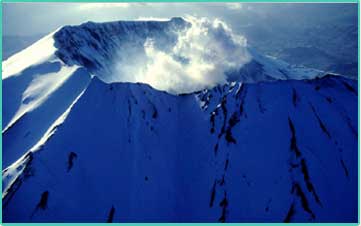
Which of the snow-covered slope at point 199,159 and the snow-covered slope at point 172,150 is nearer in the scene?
the snow-covered slope at point 199,159

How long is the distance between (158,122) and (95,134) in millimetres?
10412

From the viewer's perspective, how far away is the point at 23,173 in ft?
142

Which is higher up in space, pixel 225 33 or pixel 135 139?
pixel 135 139

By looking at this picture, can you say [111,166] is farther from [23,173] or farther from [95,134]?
[23,173]

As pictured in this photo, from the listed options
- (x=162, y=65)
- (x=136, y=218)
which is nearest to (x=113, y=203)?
(x=136, y=218)

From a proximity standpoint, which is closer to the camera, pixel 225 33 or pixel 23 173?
pixel 23 173

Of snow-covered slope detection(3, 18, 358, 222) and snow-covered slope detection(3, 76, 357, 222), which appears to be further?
snow-covered slope detection(3, 18, 358, 222)

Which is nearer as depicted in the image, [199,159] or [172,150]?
[199,159]

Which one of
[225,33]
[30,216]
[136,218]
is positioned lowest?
[225,33]

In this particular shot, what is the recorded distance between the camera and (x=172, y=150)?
55.2 m

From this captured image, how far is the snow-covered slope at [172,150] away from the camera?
1770 inches

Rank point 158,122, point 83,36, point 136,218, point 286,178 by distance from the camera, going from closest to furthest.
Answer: point 136,218
point 286,178
point 158,122
point 83,36

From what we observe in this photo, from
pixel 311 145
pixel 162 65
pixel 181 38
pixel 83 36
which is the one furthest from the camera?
pixel 181 38

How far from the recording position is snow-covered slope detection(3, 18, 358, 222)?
45.0 meters
